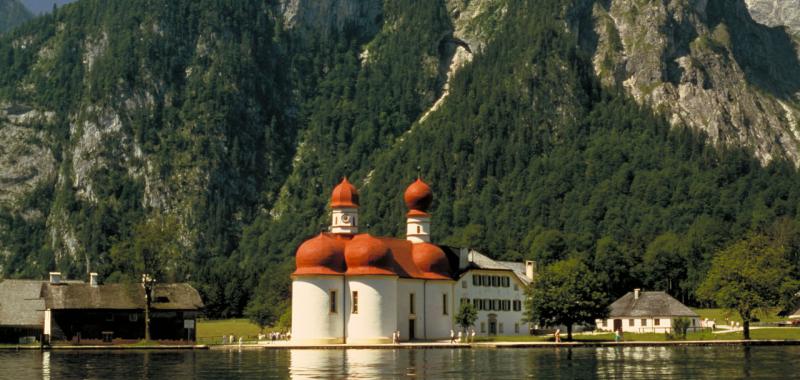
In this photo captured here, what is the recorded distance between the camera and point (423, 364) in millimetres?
95188

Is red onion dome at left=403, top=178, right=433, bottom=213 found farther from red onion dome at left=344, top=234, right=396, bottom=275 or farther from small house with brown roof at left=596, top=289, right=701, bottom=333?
small house with brown roof at left=596, top=289, right=701, bottom=333

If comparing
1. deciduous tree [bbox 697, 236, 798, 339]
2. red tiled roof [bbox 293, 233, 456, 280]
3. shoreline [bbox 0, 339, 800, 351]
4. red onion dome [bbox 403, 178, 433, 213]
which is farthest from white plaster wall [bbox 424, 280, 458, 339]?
deciduous tree [bbox 697, 236, 798, 339]

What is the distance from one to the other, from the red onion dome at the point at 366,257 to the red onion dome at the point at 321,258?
874mm

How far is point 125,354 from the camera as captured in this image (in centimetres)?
12106

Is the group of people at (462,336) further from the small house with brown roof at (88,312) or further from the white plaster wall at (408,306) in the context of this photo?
the small house with brown roof at (88,312)

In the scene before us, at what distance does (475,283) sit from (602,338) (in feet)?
63.6

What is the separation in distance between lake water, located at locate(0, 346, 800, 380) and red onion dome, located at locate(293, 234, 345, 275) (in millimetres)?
15246

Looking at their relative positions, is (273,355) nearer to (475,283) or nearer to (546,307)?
(546,307)

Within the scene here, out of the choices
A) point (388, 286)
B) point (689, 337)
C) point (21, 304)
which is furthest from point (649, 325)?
point (21, 304)

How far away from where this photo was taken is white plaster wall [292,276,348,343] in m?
139

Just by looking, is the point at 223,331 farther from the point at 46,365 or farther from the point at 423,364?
the point at 423,364

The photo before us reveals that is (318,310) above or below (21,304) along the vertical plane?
below

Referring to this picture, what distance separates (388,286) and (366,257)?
12.2 feet

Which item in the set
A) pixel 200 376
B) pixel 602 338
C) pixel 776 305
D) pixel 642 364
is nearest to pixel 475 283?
pixel 602 338
